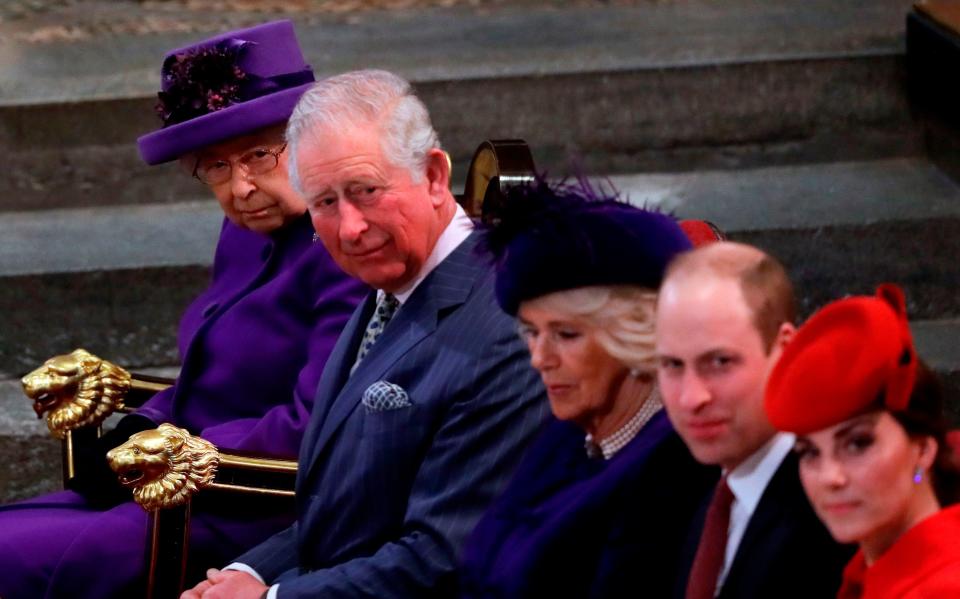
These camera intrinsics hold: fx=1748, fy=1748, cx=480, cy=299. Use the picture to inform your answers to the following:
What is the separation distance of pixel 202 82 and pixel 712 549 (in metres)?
1.75

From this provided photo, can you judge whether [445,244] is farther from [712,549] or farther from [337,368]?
[712,549]

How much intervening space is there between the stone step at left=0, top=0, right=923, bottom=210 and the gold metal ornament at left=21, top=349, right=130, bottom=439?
1682 millimetres

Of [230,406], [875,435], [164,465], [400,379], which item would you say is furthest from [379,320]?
[875,435]

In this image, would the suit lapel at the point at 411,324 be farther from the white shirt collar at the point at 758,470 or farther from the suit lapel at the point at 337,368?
the white shirt collar at the point at 758,470

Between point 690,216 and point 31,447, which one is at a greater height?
point 690,216

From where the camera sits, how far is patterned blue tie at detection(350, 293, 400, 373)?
2965 mm

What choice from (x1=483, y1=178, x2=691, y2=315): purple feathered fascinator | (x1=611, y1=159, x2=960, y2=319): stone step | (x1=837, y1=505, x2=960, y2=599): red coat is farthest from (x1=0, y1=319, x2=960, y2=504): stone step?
(x1=837, y1=505, x2=960, y2=599): red coat

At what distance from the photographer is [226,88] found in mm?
3393

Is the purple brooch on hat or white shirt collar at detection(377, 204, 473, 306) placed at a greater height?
the purple brooch on hat

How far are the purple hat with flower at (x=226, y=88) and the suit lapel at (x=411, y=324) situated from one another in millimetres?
666

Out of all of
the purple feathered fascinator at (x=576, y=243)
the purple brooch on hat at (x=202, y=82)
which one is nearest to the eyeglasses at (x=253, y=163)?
the purple brooch on hat at (x=202, y=82)

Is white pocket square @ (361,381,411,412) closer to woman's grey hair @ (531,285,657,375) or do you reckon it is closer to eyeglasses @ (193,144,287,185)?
woman's grey hair @ (531,285,657,375)

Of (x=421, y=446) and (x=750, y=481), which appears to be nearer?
(x=750, y=481)

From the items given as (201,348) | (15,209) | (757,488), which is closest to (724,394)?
(757,488)
